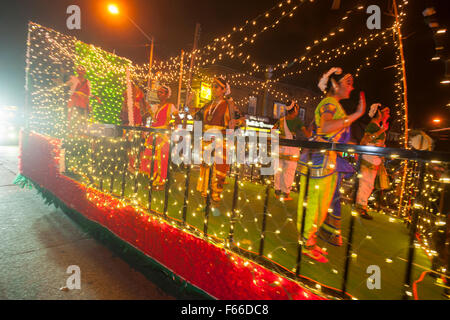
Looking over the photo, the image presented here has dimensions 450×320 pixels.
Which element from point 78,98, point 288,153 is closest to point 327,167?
point 288,153

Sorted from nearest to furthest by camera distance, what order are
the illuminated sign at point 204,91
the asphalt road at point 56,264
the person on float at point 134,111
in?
1. the asphalt road at point 56,264
2. the person on float at point 134,111
3. the illuminated sign at point 204,91

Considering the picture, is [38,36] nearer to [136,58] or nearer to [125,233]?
[125,233]

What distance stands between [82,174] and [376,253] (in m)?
5.01

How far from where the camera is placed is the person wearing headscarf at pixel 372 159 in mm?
4012

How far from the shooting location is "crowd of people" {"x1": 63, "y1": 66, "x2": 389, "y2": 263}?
2330mm

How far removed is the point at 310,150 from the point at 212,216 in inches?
70.7

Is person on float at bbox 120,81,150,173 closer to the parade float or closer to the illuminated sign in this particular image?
the parade float

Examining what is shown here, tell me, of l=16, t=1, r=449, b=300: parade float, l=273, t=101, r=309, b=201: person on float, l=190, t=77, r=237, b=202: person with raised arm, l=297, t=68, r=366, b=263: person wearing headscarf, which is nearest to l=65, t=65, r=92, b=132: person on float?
l=16, t=1, r=449, b=300: parade float

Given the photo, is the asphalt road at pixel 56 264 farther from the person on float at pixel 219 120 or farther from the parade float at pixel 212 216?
the person on float at pixel 219 120

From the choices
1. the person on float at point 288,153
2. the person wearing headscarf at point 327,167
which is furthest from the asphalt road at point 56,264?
the person on float at point 288,153

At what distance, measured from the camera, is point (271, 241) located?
251 centimetres

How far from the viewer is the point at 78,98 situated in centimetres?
576

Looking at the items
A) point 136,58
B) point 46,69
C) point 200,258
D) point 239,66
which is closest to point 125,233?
point 200,258

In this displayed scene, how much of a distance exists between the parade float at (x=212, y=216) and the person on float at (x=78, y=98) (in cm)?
13
